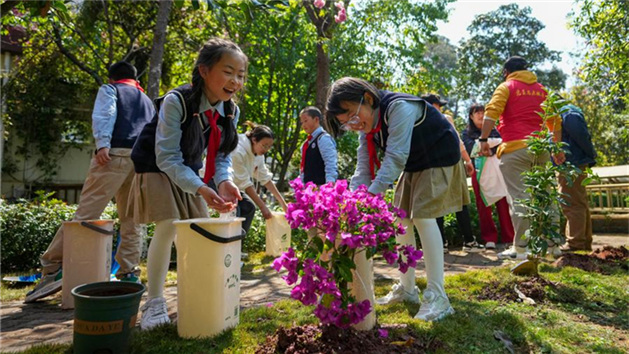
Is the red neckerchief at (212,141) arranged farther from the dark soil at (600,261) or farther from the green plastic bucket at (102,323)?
the dark soil at (600,261)

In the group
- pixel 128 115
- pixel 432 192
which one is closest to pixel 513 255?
pixel 432 192

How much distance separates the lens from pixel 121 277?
3.77m

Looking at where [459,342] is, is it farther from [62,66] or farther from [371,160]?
[62,66]

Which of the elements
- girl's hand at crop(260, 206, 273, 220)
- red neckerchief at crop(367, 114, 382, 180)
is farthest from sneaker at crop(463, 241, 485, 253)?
red neckerchief at crop(367, 114, 382, 180)

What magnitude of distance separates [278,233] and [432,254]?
3.16 metres

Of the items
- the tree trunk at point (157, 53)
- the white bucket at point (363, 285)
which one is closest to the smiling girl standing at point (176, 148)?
the white bucket at point (363, 285)

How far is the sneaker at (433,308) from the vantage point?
2570mm

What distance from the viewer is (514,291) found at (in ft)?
10.7

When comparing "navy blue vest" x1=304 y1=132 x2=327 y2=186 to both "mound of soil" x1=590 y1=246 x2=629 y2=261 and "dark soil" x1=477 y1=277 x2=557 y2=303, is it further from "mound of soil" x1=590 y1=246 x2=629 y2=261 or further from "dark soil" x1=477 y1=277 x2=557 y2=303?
"mound of soil" x1=590 y1=246 x2=629 y2=261

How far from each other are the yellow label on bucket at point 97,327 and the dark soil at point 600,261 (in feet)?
12.9

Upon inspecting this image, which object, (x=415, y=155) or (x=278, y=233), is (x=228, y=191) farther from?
(x=278, y=233)

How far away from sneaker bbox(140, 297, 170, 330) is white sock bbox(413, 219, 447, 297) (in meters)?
1.63

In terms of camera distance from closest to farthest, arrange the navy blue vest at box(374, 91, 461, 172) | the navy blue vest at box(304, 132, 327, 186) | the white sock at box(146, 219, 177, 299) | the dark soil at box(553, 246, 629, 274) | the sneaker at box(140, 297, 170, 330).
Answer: the sneaker at box(140, 297, 170, 330), the white sock at box(146, 219, 177, 299), the navy blue vest at box(374, 91, 461, 172), the dark soil at box(553, 246, 629, 274), the navy blue vest at box(304, 132, 327, 186)

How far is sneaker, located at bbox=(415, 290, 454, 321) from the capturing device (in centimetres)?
257
